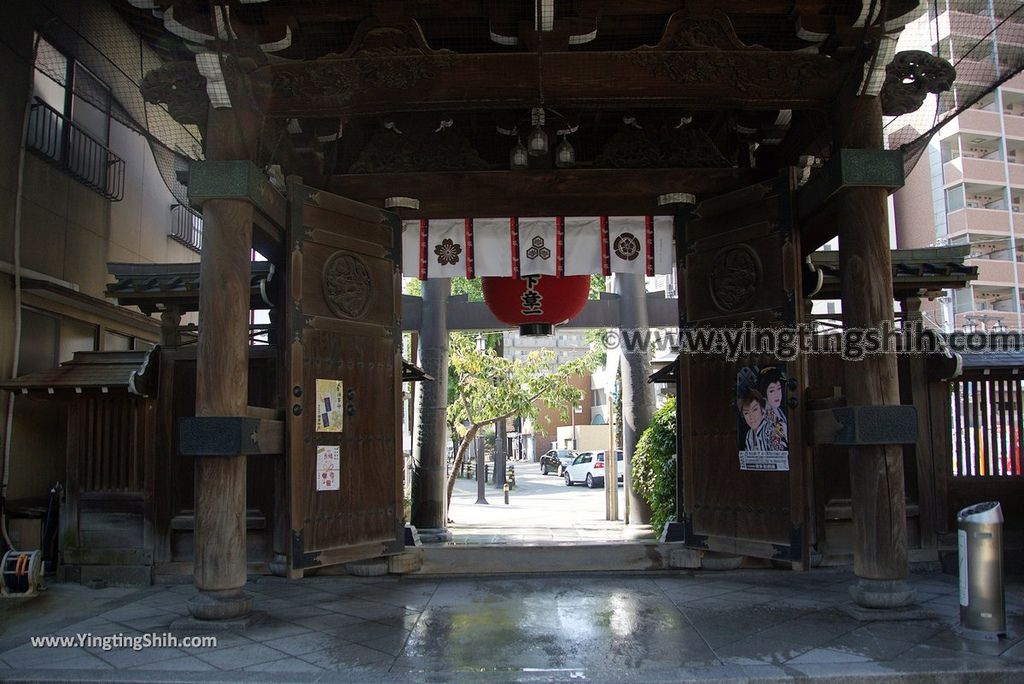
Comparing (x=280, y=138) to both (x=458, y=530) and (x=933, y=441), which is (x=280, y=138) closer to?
(x=933, y=441)

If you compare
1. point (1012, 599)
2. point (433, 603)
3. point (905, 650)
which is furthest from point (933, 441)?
point (433, 603)

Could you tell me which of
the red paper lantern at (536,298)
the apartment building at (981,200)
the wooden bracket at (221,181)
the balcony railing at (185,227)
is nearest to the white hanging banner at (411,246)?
the red paper lantern at (536,298)

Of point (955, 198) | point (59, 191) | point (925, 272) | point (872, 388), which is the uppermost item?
point (955, 198)

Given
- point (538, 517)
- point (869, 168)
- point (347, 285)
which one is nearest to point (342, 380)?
point (347, 285)

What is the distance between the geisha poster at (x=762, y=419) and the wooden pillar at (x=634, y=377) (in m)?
6.52

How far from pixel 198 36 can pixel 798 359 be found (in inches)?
242

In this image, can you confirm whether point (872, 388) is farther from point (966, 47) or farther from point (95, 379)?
point (95, 379)

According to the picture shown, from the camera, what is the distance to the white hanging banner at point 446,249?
30.2 ft

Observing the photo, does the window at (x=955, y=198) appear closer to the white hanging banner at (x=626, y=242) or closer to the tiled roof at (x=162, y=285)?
the white hanging banner at (x=626, y=242)

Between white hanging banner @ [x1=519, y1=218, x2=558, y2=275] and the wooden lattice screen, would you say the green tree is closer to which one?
white hanging banner @ [x1=519, y1=218, x2=558, y2=275]

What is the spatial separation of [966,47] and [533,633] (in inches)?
271

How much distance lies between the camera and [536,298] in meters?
9.41

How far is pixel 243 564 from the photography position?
6.09 metres

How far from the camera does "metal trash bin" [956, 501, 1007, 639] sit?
5188 mm
